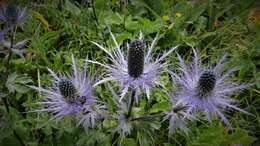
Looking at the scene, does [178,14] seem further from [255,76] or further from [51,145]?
[51,145]

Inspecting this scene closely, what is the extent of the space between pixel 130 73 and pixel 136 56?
57 millimetres

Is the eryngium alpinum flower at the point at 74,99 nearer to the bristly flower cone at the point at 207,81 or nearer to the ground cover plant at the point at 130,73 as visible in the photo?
the ground cover plant at the point at 130,73

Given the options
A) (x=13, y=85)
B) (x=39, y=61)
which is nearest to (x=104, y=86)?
(x=39, y=61)

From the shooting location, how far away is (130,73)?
1.12 metres

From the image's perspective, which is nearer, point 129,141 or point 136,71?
point 136,71

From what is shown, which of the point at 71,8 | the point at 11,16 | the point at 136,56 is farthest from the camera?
the point at 71,8

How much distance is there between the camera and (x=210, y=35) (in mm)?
1749

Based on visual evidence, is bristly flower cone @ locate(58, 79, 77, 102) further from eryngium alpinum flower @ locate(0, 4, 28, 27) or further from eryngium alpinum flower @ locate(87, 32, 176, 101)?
eryngium alpinum flower @ locate(0, 4, 28, 27)

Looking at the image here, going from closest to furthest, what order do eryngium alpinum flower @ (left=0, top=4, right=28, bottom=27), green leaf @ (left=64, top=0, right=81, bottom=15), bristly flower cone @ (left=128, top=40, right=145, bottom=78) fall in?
bristly flower cone @ (left=128, top=40, right=145, bottom=78)
eryngium alpinum flower @ (left=0, top=4, right=28, bottom=27)
green leaf @ (left=64, top=0, right=81, bottom=15)

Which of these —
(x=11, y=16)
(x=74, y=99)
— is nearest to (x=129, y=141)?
(x=74, y=99)

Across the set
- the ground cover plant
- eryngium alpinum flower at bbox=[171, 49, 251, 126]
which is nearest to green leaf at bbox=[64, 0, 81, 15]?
the ground cover plant

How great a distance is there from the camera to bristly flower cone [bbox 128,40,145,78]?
1090 millimetres

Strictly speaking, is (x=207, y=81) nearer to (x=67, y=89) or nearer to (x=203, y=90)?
(x=203, y=90)

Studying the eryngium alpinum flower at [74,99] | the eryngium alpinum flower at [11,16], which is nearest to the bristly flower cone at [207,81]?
the eryngium alpinum flower at [74,99]
